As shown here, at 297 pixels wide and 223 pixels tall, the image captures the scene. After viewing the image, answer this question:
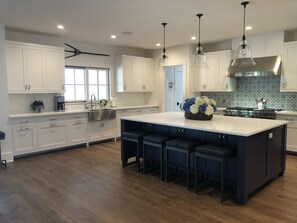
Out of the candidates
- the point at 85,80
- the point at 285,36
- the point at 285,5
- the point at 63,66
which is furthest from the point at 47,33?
the point at 285,36

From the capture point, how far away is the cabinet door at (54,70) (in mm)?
5320

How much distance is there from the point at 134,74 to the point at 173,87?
1233 millimetres

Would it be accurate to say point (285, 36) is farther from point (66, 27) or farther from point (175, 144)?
point (66, 27)

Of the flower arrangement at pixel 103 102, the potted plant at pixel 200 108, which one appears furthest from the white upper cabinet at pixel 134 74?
the potted plant at pixel 200 108

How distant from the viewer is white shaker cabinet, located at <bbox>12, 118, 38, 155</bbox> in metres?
4.79

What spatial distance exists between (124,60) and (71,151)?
2.85 meters

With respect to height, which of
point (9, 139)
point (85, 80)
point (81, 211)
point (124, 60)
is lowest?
point (81, 211)

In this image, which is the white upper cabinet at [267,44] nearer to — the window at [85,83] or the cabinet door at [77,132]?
the window at [85,83]

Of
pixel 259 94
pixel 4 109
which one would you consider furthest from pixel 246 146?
pixel 4 109

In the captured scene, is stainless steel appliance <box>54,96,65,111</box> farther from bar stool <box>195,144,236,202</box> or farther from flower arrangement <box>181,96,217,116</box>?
bar stool <box>195,144,236,202</box>

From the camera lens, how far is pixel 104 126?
627 cm

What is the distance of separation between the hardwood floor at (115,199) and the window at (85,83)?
7.73ft

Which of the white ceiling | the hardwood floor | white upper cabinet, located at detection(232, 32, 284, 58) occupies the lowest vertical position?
the hardwood floor

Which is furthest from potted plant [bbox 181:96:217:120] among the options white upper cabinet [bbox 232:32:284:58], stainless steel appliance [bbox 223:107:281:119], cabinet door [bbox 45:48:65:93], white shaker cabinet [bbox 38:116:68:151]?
cabinet door [bbox 45:48:65:93]
